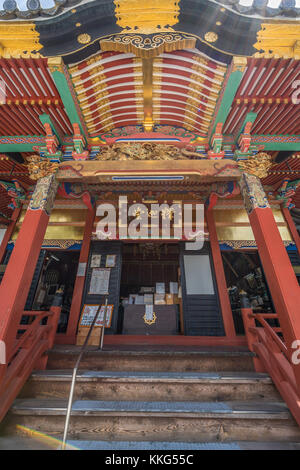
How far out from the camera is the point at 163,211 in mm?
6855

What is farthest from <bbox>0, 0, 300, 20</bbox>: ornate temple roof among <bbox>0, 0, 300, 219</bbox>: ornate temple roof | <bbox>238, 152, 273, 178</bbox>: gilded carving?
<bbox>238, 152, 273, 178</bbox>: gilded carving

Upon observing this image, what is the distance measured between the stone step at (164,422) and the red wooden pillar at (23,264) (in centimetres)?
101

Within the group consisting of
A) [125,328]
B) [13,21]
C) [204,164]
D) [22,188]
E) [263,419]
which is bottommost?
[263,419]

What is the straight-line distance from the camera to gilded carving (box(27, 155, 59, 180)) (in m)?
4.43

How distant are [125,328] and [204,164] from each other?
4.60 metres

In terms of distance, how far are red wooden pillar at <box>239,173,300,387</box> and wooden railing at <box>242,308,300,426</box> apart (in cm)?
12

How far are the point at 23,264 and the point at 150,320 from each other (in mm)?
3758

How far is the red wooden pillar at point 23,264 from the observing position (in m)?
3.11

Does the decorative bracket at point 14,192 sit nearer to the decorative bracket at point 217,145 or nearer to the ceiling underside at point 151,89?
the ceiling underside at point 151,89

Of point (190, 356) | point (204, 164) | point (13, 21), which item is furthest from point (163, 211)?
point (13, 21)

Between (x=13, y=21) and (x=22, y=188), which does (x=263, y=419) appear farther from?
(x=22, y=188)

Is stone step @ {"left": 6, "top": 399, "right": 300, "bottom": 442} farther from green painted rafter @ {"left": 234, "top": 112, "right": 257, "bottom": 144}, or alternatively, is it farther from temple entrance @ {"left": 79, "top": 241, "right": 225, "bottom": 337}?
green painted rafter @ {"left": 234, "top": 112, "right": 257, "bottom": 144}
